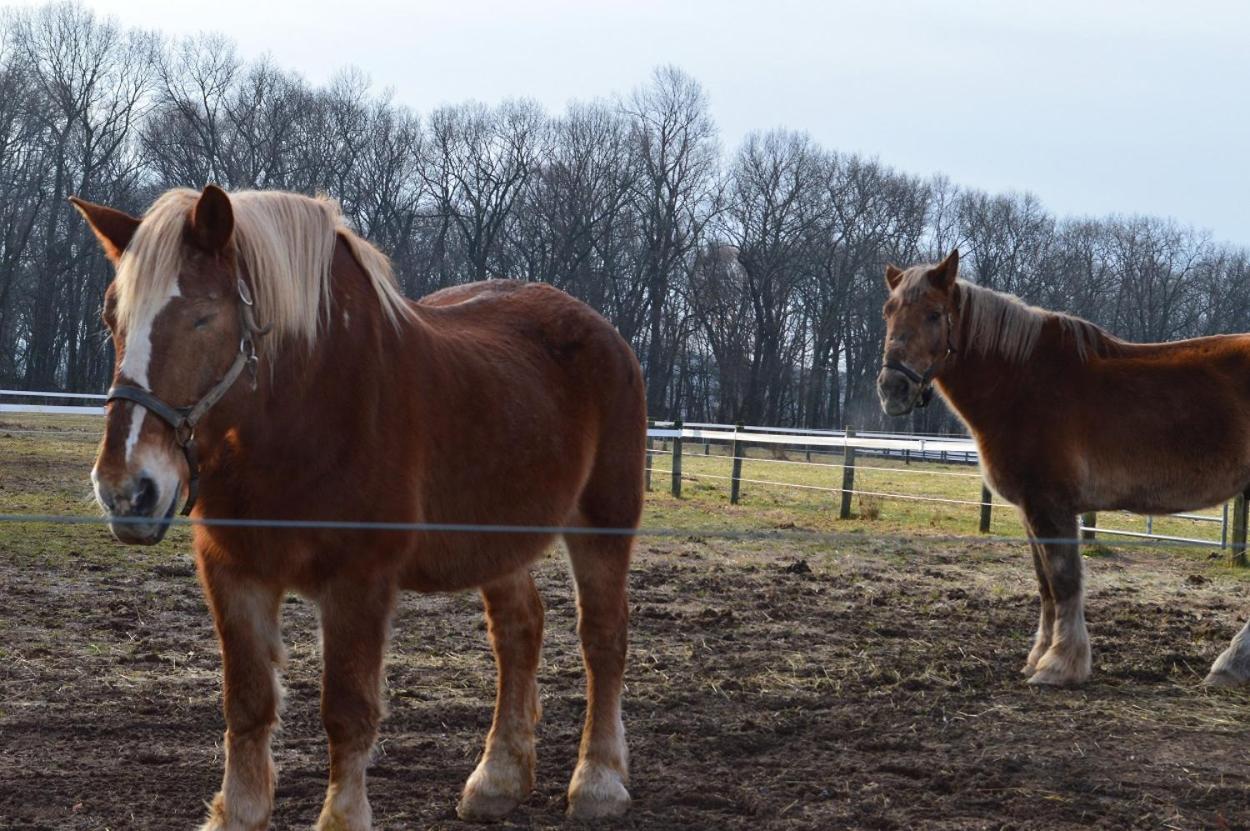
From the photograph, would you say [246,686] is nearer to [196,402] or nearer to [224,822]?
[224,822]

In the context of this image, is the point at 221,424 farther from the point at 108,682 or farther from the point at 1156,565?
the point at 1156,565

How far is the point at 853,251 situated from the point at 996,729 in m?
43.1

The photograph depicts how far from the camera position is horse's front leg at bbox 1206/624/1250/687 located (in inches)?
226

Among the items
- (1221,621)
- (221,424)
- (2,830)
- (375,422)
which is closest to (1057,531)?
(1221,621)

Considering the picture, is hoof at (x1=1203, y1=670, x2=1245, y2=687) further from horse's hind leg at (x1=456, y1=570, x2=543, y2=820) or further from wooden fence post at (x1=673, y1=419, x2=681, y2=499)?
wooden fence post at (x1=673, y1=419, x2=681, y2=499)

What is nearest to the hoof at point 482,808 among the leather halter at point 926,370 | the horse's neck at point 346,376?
the horse's neck at point 346,376

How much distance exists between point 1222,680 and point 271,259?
5.30 metres

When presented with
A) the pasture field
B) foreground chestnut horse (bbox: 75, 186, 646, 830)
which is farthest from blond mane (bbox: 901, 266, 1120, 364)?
foreground chestnut horse (bbox: 75, 186, 646, 830)

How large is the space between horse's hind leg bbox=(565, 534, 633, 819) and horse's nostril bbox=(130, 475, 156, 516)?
1925 mm

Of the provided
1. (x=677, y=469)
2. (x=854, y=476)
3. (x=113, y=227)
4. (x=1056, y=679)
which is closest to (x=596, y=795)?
(x=113, y=227)

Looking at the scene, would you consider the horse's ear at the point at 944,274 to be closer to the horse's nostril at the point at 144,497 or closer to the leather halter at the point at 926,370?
the leather halter at the point at 926,370

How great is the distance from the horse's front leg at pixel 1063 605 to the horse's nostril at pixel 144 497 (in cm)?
460

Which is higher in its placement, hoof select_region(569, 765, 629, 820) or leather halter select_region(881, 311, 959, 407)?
leather halter select_region(881, 311, 959, 407)

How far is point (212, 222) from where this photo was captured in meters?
2.78
